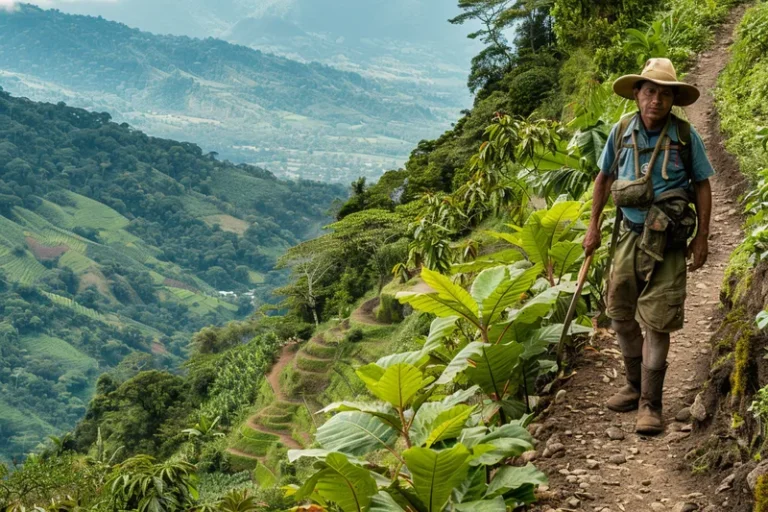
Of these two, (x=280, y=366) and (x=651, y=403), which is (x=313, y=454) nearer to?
(x=651, y=403)

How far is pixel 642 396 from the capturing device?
119 inches

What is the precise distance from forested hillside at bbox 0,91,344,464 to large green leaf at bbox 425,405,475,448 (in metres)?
64.5

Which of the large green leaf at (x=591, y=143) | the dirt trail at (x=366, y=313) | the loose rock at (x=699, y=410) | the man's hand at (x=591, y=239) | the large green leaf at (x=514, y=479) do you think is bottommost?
the dirt trail at (x=366, y=313)

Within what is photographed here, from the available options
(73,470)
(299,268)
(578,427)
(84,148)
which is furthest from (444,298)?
(84,148)

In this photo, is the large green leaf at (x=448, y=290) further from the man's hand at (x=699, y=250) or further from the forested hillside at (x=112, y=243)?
the forested hillside at (x=112, y=243)

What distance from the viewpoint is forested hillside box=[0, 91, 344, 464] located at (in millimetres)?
71000

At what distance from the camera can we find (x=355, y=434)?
2771mm

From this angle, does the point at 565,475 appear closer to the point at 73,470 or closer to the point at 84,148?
the point at 73,470

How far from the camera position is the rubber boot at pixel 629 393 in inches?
123

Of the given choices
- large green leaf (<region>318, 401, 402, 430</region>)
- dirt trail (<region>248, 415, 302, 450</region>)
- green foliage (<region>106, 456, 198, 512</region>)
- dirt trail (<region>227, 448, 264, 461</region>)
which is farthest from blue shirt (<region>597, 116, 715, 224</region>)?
dirt trail (<region>227, 448, 264, 461</region>)

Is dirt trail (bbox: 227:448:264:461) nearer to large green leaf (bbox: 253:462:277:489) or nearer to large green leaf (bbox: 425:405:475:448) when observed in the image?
large green leaf (bbox: 253:462:277:489)

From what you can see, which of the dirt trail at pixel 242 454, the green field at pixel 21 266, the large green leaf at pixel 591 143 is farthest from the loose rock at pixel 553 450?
the green field at pixel 21 266

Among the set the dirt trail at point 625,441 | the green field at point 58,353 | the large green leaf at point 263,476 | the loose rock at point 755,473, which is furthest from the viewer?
the green field at point 58,353

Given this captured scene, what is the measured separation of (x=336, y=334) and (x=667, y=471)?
1988 centimetres
